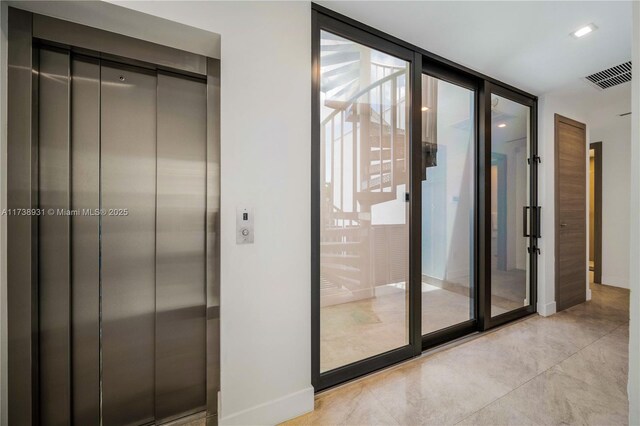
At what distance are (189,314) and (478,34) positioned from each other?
300 centimetres

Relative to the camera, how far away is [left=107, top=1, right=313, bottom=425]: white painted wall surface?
60.1 inches

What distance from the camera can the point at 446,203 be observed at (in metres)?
2.74

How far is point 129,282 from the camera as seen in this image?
1587 millimetres

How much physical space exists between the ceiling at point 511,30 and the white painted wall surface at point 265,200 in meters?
0.56

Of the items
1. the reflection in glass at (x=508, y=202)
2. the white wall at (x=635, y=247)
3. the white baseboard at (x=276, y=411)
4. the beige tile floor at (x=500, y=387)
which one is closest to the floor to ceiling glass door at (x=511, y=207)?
the reflection in glass at (x=508, y=202)

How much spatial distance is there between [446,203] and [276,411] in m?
2.29

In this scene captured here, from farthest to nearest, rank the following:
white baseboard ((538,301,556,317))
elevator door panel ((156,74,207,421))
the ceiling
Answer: white baseboard ((538,301,556,317)) → the ceiling → elevator door panel ((156,74,207,421))

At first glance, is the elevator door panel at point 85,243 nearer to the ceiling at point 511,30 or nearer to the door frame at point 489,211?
the ceiling at point 511,30

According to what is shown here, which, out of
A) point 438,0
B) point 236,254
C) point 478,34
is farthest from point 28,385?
point 478,34

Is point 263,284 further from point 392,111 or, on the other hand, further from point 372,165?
point 392,111

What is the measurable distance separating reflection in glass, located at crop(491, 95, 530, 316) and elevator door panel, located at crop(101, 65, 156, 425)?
3.24 m

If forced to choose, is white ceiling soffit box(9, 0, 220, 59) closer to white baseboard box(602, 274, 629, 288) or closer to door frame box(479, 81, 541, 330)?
door frame box(479, 81, 541, 330)

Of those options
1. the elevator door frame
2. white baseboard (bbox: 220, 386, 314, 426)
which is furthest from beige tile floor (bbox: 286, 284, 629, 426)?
the elevator door frame

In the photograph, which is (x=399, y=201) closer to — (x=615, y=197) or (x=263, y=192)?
(x=263, y=192)
